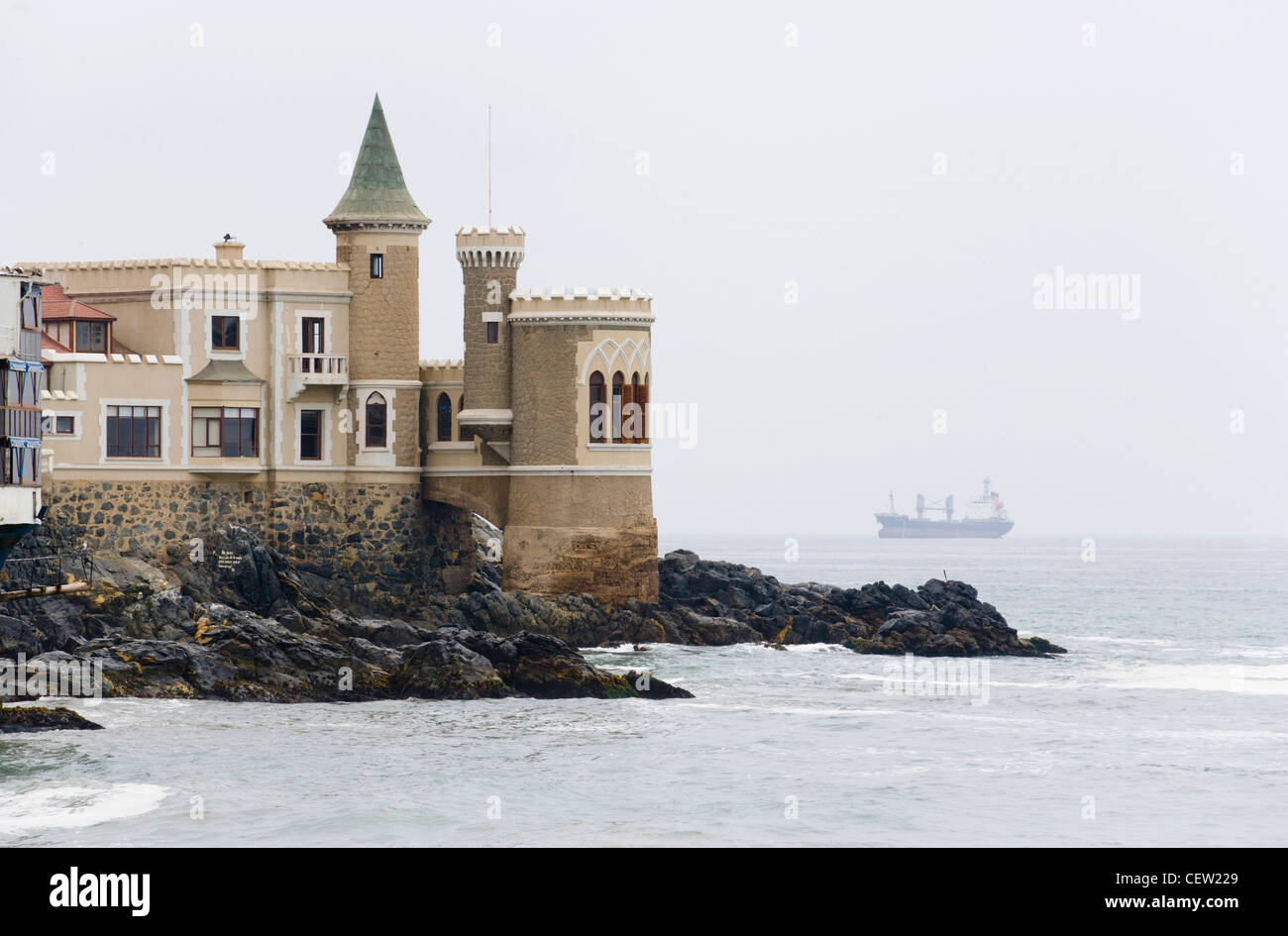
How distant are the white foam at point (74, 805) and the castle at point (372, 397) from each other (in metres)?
22.5

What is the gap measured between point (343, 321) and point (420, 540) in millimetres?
6290

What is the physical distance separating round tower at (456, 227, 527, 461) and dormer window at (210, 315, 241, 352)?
6.13 meters

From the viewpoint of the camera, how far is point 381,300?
61125 mm

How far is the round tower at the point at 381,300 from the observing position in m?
60.9

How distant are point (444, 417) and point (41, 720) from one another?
21802mm

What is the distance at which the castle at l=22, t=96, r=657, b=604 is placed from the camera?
5972 centimetres

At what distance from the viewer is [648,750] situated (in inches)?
1688

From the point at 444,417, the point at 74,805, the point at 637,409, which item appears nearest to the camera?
the point at 74,805

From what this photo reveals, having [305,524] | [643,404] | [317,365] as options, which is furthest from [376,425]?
[643,404]

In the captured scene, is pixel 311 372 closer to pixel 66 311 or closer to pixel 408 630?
pixel 66 311

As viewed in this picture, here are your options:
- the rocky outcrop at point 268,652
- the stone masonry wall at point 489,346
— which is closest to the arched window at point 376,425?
the stone masonry wall at point 489,346

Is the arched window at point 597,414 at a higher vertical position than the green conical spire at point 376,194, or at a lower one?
lower

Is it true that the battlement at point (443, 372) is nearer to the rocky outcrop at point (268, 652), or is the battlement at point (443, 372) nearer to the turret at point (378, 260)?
the turret at point (378, 260)
